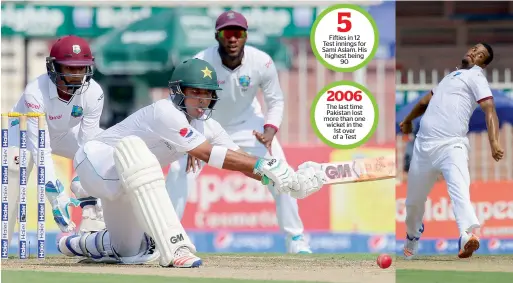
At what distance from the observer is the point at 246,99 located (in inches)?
381

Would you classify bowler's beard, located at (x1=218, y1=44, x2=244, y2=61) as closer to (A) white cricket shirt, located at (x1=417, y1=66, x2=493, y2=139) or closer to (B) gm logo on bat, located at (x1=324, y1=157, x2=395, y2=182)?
(A) white cricket shirt, located at (x1=417, y1=66, x2=493, y2=139)

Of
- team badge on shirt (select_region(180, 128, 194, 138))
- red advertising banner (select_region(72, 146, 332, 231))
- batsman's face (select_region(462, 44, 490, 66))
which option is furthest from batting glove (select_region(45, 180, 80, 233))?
red advertising banner (select_region(72, 146, 332, 231))

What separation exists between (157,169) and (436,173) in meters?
3.07

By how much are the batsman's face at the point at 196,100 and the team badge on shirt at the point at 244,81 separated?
8.97 feet

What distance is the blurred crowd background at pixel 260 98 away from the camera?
11.4 m

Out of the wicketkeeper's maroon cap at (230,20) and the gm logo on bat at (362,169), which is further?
the gm logo on bat at (362,169)

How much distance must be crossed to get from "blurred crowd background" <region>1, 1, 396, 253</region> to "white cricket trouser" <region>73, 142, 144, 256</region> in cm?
431

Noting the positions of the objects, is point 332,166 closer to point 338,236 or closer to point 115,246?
point 338,236

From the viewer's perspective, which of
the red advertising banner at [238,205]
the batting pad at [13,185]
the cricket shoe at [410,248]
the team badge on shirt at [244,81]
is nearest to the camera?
the batting pad at [13,185]

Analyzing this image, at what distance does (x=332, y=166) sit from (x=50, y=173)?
13.4 feet

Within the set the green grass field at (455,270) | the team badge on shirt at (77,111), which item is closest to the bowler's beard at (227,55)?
the team badge on shirt at (77,111)

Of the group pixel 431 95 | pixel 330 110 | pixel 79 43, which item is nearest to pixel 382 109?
pixel 330 110

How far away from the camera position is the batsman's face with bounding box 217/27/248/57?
9539 mm

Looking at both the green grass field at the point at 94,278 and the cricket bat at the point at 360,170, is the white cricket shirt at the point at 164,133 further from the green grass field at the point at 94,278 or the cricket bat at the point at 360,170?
the cricket bat at the point at 360,170
